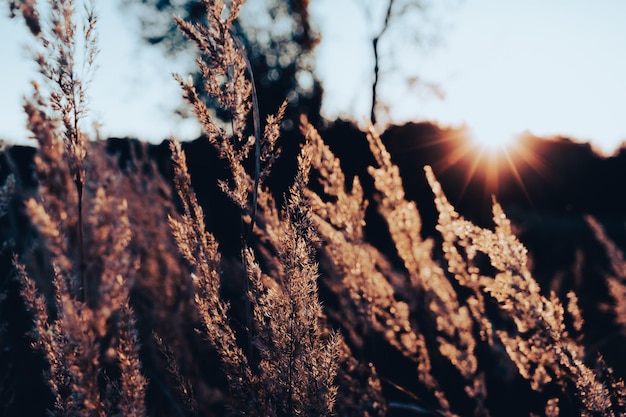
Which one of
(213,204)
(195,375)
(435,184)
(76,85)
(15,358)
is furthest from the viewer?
(213,204)

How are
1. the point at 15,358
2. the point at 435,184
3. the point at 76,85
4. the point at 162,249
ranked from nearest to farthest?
the point at 76,85 < the point at 435,184 < the point at 162,249 < the point at 15,358

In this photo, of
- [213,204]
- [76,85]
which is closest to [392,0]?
[213,204]

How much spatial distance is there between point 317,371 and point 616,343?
10.6 ft

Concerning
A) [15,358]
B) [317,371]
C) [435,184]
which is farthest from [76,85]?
[15,358]

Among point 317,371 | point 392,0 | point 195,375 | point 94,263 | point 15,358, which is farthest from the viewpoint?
point 392,0

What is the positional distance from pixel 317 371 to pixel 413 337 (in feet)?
1.84

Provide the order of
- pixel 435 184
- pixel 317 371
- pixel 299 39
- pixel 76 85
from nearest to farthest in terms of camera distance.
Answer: pixel 76 85 → pixel 317 371 → pixel 435 184 → pixel 299 39

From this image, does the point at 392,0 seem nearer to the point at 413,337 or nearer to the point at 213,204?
the point at 213,204

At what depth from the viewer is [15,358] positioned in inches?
115

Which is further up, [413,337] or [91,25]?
[91,25]

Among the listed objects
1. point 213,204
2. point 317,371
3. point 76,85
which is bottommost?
point 317,371

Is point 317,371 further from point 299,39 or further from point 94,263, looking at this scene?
point 299,39

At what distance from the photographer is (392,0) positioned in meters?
10.7

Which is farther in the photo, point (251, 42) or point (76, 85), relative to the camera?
point (251, 42)
